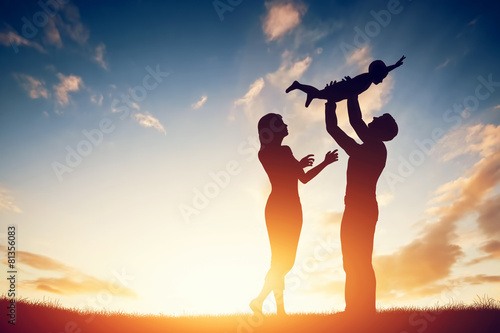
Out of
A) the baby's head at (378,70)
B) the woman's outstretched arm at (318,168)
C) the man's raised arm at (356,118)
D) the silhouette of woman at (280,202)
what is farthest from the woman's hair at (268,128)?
the baby's head at (378,70)

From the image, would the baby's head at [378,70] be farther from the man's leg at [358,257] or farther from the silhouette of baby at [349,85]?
the man's leg at [358,257]

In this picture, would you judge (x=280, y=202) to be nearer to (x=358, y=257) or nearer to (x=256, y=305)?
(x=358, y=257)

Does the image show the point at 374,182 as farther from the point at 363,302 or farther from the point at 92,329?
the point at 92,329

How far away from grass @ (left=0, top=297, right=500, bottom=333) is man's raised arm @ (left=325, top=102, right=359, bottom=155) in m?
3.31

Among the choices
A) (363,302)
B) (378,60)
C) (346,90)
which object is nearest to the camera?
(363,302)

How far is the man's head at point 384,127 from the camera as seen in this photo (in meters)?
7.78

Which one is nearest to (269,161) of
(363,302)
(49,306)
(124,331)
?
(363,302)

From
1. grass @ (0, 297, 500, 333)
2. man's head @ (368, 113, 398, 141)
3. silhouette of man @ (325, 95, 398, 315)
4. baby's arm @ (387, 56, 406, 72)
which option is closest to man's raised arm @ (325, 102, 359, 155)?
silhouette of man @ (325, 95, 398, 315)

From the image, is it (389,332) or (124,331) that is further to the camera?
(124,331)

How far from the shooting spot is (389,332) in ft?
21.5

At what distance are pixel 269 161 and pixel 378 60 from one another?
373 cm

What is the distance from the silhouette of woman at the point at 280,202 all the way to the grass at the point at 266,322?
52 cm

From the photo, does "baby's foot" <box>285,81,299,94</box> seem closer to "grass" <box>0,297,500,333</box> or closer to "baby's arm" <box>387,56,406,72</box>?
"baby's arm" <box>387,56,406,72</box>

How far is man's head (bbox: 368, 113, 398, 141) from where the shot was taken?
7.78 m
